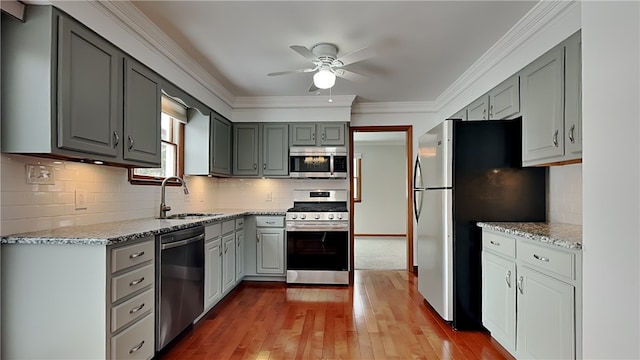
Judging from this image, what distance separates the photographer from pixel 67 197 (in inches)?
84.6

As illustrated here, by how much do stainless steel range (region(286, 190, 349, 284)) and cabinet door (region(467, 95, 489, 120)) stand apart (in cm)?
185

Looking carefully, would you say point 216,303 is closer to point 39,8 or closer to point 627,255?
point 39,8

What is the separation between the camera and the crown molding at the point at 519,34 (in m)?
2.13

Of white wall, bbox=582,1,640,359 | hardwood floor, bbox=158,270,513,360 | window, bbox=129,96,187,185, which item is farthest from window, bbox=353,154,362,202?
white wall, bbox=582,1,640,359

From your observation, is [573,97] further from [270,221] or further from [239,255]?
[239,255]

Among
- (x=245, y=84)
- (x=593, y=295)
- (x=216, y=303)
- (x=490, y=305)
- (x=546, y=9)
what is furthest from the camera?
(x=245, y=84)

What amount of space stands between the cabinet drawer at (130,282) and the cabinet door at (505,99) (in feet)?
9.52

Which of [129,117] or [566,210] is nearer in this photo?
[129,117]

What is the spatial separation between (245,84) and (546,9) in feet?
9.62

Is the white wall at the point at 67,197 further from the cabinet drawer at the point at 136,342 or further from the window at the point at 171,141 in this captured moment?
the cabinet drawer at the point at 136,342

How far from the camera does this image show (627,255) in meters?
0.96

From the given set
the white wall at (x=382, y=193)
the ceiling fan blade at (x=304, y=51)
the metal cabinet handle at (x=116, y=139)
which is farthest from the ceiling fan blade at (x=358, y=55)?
the white wall at (x=382, y=193)

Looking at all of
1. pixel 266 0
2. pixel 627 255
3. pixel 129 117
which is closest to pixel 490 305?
pixel 627 255

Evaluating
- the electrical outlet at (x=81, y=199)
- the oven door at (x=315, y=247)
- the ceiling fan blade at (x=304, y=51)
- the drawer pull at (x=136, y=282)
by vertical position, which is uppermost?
the ceiling fan blade at (x=304, y=51)
